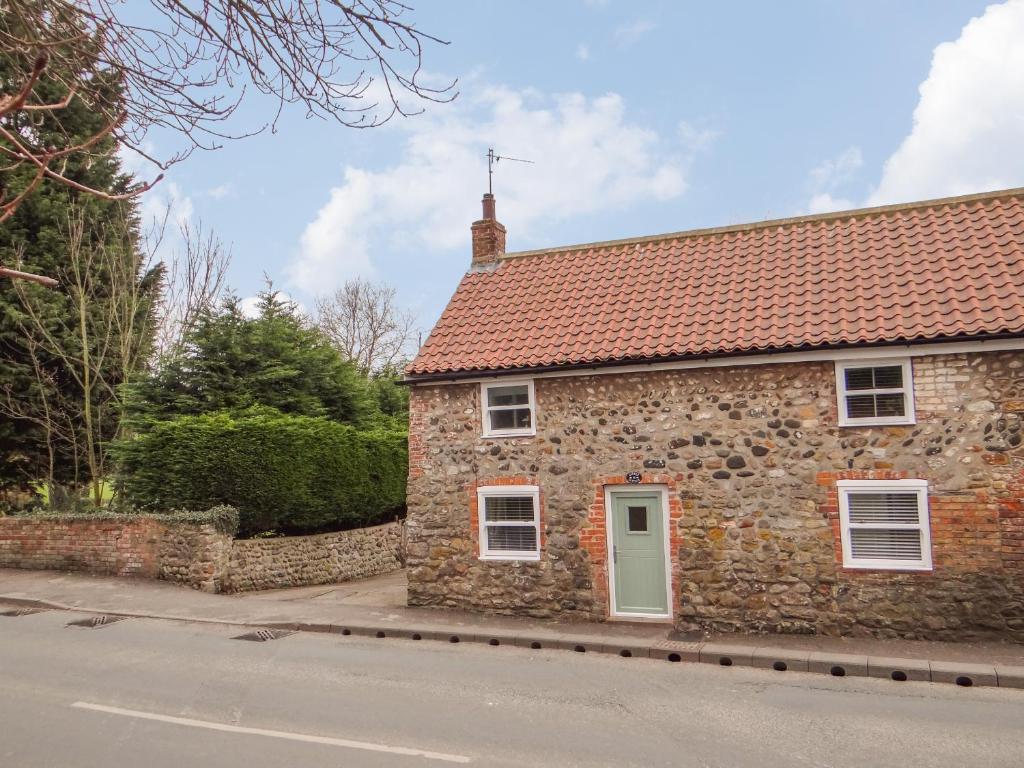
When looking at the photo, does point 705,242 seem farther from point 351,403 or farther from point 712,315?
point 351,403

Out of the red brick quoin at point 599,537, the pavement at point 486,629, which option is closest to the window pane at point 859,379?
the red brick quoin at point 599,537

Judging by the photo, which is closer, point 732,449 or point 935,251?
point 732,449

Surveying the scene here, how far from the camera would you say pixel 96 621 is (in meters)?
13.7

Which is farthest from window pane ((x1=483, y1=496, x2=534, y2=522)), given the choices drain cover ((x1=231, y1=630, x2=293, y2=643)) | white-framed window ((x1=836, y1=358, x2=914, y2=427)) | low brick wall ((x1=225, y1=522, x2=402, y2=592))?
low brick wall ((x1=225, y1=522, x2=402, y2=592))

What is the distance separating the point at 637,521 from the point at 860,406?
3857 millimetres

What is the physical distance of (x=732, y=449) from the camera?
12531 millimetres

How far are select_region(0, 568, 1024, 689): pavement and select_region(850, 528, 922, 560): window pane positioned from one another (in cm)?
118

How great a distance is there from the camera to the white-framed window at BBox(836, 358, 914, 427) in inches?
461

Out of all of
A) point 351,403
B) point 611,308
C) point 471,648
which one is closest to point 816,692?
point 471,648

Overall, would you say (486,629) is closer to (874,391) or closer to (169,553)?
(874,391)

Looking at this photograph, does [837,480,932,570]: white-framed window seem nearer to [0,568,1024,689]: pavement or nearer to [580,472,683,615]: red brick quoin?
[0,568,1024,689]: pavement

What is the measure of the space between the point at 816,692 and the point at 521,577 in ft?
18.3

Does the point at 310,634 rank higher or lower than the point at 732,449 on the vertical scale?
lower

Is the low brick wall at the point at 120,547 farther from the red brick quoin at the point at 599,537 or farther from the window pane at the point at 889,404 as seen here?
the window pane at the point at 889,404
